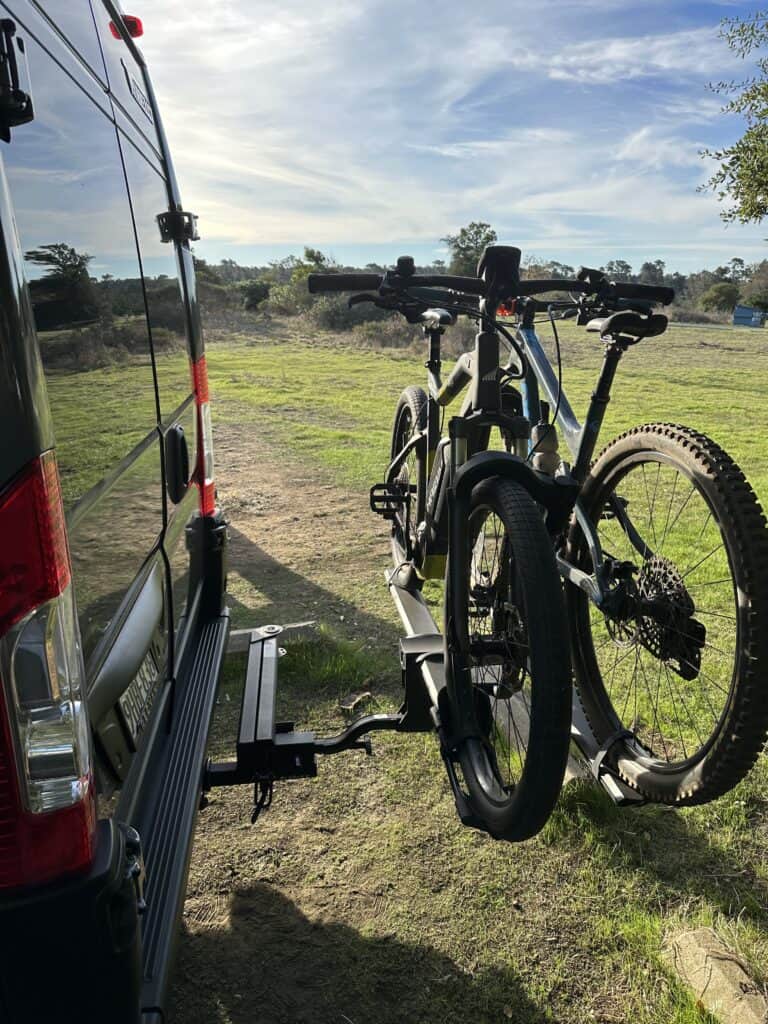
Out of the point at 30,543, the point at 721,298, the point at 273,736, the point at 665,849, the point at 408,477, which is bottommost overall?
the point at 665,849

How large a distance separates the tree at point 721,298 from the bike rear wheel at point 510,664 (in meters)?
46.5

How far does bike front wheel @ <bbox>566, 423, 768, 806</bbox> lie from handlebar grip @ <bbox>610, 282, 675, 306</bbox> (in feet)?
2.03

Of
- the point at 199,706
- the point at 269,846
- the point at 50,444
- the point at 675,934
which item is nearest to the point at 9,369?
the point at 50,444

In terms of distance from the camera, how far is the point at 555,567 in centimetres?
199

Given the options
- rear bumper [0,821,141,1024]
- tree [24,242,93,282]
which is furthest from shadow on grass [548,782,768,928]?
tree [24,242,93,282]

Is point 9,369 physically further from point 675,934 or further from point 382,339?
point 382,339

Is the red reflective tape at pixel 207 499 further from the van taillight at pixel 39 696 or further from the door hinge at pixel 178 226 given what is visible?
the van taillight at pixel 39 696

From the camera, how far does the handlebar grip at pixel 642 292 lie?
8.96ft

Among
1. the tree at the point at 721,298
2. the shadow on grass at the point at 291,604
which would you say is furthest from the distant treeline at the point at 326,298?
the shadow on grass at the point at 291,604

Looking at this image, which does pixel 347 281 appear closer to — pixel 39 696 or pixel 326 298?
pixel 39 696

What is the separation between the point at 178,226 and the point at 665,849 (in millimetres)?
2863

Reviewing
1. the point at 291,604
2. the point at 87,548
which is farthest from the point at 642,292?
the point at 291,604

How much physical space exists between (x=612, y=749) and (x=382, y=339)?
2470cm

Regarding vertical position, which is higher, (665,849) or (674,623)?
(674,623)
